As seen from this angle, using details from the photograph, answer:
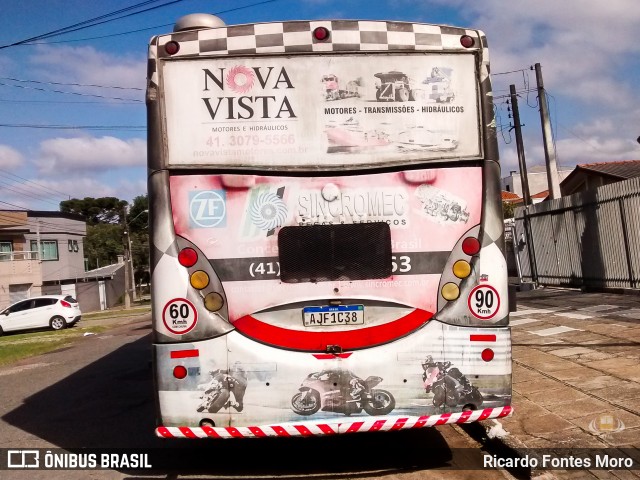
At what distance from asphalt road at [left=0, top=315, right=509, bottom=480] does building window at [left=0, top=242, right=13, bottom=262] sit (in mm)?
35232

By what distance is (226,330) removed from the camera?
15.0 feet

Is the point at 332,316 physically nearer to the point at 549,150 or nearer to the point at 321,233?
the point at 321,233

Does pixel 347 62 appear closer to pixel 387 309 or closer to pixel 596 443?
pixel 387 309

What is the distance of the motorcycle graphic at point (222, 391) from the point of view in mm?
4531

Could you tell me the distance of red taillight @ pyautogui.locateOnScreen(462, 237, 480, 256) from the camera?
4680 millimetres

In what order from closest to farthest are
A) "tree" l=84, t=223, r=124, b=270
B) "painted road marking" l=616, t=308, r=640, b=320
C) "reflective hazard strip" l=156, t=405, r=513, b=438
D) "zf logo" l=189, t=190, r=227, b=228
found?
"reflective hazard strip" l=156, t=405, r=513, b=438
"zf logo" l=189, t=190, r=227, b=228
"painted road marking" l=616, t=308, r=640, b=320
"tree" l=84, t=223, r=124, b=270

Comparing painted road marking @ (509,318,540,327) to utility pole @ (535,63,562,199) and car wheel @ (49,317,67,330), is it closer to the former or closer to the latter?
utility pole @ (535,63,562,199)

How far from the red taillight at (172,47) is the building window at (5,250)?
137 feet

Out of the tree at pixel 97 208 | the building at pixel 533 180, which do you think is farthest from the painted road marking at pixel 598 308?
the tree at pixel 97 208

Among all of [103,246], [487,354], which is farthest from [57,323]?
[103,246]

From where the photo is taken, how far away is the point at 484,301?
4.68m

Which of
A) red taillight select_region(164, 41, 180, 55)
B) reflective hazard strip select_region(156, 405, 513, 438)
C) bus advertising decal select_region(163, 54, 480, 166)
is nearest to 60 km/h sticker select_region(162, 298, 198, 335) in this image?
reflective hazard strip select_region(156, 405, 513, 438)

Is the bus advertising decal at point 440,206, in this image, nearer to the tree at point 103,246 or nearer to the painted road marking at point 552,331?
the painted road marking at point 552,331

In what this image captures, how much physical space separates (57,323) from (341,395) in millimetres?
26572
